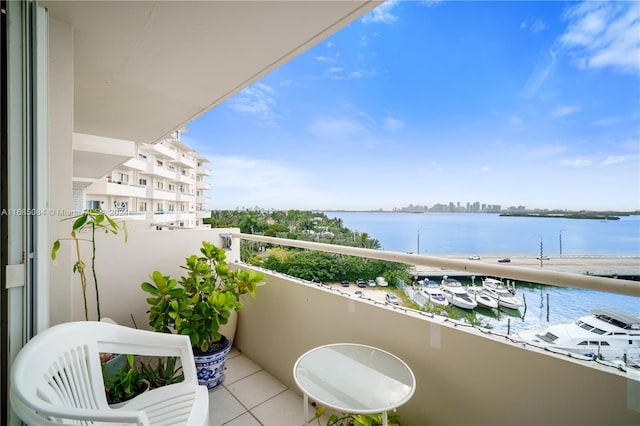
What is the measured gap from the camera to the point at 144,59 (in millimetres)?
1766

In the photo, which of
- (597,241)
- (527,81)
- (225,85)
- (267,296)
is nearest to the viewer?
(597,241)

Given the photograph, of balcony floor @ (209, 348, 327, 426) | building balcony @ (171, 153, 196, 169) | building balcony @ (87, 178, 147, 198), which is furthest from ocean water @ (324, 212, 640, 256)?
building balcony @ (171, 153, 196, 169)

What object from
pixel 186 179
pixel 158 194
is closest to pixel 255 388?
pixel 158 194

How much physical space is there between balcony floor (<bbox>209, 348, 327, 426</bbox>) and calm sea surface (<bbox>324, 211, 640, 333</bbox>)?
130 centimetres

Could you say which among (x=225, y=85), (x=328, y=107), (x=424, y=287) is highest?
(x=328, y=107)

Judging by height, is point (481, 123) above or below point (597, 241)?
above

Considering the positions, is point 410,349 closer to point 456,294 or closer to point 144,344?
point 456,294

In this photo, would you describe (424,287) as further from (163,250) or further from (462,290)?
(163,250)

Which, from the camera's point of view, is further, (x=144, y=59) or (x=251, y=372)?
(x=251, y=372)

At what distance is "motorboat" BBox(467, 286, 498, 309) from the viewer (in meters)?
1.13

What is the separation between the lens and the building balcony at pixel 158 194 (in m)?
16.1

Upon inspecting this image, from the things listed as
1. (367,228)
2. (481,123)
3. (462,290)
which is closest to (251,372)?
(367,228)

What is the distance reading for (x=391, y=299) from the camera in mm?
1481

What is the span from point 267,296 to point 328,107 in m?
12.1
